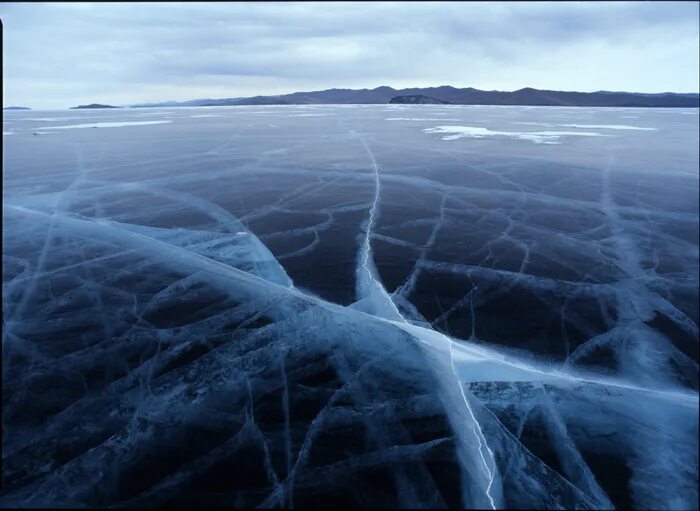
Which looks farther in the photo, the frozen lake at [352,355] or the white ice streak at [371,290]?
the white ice streak at [371,290]

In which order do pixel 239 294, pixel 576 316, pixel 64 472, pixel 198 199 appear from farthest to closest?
pixel 198 199, pixel 239 294, pixel 576 316, pixel 64 472

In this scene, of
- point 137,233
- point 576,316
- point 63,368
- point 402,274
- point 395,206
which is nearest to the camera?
point 63,368

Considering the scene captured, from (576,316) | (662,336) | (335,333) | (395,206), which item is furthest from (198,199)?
(662,336)

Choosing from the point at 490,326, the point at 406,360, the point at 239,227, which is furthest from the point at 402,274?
the point at 239,227

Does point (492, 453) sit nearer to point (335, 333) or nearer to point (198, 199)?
point (335, 333)

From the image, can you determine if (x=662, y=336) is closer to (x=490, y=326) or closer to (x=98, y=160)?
(x=490, y=326)

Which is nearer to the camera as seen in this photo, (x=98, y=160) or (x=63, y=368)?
(x=63, y=368)

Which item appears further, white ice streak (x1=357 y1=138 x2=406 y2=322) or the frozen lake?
white ice streak (x1=357 y1=138 x2=406 y2=322)

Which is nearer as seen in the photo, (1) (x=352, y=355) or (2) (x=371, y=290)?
(1) (x=352, y=355)
